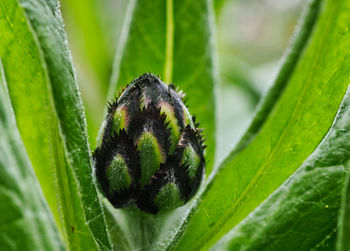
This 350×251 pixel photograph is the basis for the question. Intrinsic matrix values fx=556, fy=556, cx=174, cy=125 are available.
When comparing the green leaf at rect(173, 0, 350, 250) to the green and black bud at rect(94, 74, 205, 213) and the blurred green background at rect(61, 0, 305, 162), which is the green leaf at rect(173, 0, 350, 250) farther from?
the blurred green background at rect(61, 0, 305, 162)

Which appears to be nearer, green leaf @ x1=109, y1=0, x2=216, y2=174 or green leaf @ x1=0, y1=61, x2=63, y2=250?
green leaf @ x1=0, y1=61, x2=63, y2=250

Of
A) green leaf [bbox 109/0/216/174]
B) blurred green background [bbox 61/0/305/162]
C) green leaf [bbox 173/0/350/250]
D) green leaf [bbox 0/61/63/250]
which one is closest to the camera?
green leaf [bbox 0/61/63/250]

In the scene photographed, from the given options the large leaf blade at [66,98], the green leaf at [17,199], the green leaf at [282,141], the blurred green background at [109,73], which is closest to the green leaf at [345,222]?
the green leaf at [282,141]

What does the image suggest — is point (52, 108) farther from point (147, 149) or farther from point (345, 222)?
point (345, 222)

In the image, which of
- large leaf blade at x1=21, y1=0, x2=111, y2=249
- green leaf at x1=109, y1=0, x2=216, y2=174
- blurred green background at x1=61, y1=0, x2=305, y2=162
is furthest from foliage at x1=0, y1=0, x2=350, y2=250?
blurred green background at x1=61, y1=0, x2=305, y2=162

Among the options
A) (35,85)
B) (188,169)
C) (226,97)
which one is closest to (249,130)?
(188,169)

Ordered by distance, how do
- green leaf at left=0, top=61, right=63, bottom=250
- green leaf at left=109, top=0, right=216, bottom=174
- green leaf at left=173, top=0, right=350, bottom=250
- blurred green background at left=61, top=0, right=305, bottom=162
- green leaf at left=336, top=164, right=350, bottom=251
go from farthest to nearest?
blurred green background at left=61, top=0, right=305, bottom=162
green leaf at left=109, top=0, right=216, bottom=174
green leaf at left=173, top=0, right=350, bottom=250
green leaf at left=0, top=61, right=63, bottom=250
green leaf at left=336, top=164, right=350, bottom=251
